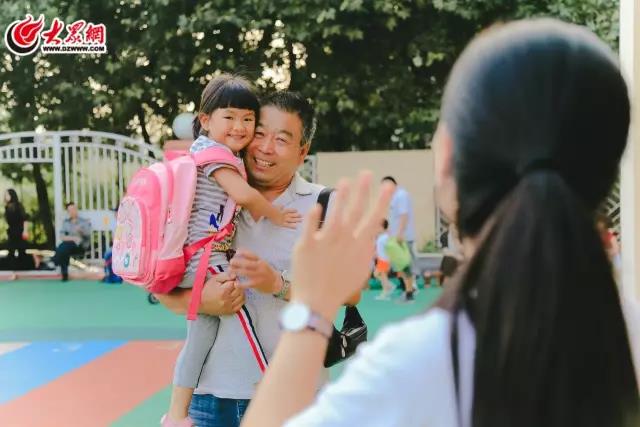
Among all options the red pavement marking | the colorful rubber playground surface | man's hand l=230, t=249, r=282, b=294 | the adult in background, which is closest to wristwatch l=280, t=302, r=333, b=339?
man's hand l=230, t=249, r=282, b=294

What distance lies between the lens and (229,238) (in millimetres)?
Answer: 2311

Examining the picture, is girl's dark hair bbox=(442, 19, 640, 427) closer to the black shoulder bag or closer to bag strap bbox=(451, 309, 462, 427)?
bag strap bbox=(451, 309, 462, 427)

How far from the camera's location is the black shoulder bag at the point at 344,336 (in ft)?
7.16

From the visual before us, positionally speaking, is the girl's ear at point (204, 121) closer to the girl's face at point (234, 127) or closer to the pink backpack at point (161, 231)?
the girl's face at point (234, 127)

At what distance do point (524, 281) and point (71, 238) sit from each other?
494 inches

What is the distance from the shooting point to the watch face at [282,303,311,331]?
0.98 metres

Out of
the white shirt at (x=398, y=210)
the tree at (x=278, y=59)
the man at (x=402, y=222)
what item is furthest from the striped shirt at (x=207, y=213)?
the tree at (x=278, y=59)

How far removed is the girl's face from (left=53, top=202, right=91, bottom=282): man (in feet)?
35.5

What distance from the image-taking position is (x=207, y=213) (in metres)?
2.29

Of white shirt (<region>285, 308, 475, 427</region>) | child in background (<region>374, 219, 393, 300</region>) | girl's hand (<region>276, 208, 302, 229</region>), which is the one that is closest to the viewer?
white shirt (<region>285, 308, 475, 427</region>)

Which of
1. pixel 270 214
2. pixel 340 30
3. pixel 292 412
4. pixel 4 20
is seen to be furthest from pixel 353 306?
pixel 4 20

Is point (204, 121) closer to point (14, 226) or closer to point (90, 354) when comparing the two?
point (90, 354)

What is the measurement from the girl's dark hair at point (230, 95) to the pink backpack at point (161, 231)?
156 millimetres

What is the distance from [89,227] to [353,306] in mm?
11557
